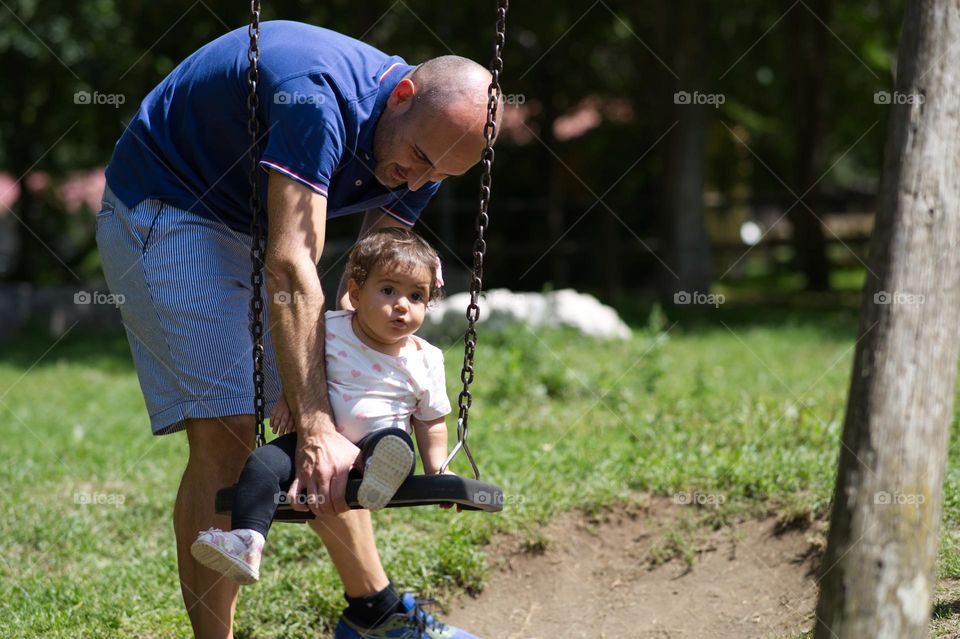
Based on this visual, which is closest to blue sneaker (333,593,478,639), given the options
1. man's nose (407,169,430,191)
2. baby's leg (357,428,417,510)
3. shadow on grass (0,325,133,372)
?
baby's leg (357,428,417,510)

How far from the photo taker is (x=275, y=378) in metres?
3.15

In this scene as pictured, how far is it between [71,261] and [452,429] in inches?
424

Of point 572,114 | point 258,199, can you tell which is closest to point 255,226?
point 258,199

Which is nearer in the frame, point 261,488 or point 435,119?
point 261,488

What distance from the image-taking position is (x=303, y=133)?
8.79ft

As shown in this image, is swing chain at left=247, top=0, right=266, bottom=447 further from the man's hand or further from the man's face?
→ the man's face

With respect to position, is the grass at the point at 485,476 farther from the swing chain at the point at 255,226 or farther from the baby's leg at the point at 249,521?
the swing chain at the point at 255,226

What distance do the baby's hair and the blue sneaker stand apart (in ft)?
3.46

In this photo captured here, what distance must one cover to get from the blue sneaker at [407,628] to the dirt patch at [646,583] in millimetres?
333

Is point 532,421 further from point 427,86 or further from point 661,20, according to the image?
point 661,20

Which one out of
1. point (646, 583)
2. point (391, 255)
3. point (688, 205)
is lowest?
point (646, 583)

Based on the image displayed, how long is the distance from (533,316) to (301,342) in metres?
6.31

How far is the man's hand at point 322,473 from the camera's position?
275cm

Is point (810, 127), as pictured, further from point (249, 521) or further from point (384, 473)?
point (249, 521)
